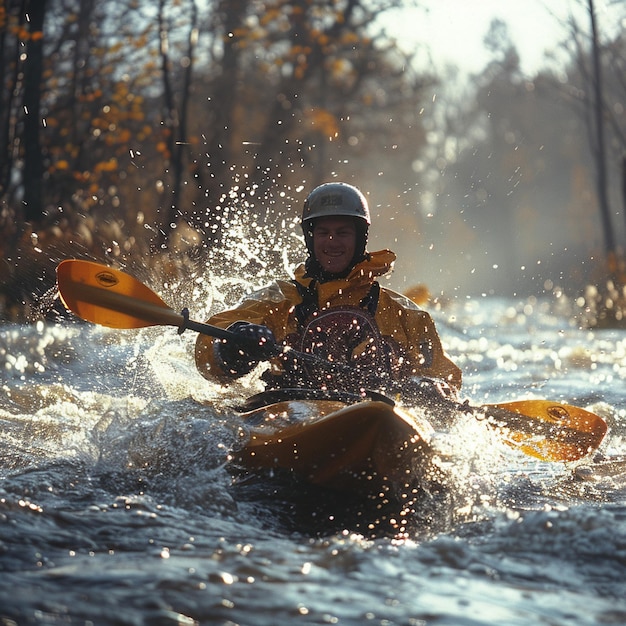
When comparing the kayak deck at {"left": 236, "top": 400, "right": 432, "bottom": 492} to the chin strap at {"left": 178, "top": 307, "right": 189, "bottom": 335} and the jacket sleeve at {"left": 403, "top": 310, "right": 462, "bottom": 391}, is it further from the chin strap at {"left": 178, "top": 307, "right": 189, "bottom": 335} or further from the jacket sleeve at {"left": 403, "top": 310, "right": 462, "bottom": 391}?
the jacket sleeve at {"left": 403, "top": 310, "right": 462, "bottom": 391}

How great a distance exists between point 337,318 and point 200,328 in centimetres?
77

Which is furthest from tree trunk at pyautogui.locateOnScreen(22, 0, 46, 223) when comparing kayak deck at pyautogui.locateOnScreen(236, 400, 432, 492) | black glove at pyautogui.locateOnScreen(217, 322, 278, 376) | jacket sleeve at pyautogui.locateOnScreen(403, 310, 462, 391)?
kayak deck at pyautogui.locateOnScreen(236, 400, 432, 492)

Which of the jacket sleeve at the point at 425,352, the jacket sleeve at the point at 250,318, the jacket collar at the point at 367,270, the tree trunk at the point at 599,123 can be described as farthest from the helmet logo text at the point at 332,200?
the tree trunk at the point at 599,123

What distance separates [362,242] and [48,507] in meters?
2.69

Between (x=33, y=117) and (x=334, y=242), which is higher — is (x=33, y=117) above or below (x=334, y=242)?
above

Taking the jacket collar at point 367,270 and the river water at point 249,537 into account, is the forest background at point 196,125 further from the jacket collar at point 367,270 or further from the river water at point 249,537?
the river water at point 249,537

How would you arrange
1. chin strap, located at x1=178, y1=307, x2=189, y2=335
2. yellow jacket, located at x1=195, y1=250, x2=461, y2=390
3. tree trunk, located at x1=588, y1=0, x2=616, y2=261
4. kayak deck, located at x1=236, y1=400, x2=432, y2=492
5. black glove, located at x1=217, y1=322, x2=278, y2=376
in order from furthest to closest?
tree trunk, located at x1=588, y1=0, x2=616, y2=261 < yellow jacket, located at x1=195, y1=250, x2=461, y2=390 < chin strap, located at x1=178, y1=307, x2=189, y2=335 < black glove, located at x1=217, y1=322, x2=278, y2=376 < kayak deck, located at x1=236, y1=400, x2=432, y2=492

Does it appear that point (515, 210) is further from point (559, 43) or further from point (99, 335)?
point (99, 335)

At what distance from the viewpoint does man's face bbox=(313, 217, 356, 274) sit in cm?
538

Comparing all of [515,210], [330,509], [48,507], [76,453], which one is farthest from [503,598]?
[515,210]

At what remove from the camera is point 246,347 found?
4.61 m

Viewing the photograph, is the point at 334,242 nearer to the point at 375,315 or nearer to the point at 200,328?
the point at 375,315

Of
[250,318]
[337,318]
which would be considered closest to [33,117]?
[250,318]

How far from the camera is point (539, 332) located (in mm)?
14836
